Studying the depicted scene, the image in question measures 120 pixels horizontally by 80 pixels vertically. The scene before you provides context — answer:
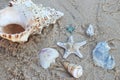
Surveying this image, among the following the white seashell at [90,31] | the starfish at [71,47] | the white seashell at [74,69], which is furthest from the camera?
the white seashell at [90,31]

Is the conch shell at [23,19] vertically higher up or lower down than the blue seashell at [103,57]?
higher up

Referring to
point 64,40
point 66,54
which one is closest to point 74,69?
point 66,54

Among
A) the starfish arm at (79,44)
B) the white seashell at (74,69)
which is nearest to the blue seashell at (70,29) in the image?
the starfish arm at (79,44)

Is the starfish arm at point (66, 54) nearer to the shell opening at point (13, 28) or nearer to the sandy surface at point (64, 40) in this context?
the sandy surface at point (64, 40)

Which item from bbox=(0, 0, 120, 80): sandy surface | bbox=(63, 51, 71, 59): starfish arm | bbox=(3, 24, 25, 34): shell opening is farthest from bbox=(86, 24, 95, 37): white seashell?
bbox=(3, 24, 25, 34): shell opening

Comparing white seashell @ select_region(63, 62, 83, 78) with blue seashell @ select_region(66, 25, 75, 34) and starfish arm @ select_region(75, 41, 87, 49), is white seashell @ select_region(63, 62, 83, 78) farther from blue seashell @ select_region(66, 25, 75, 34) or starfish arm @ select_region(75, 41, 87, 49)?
blue seashell @ select_region(66, 25, 75, 34)

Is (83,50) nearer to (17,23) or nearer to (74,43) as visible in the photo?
(74,43)

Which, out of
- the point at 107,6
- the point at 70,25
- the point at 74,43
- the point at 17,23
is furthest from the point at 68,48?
the point at 107,6

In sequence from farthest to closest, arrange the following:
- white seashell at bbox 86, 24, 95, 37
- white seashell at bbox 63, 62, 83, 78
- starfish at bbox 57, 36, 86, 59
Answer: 1. white seashell at bbox 86, 24, 95, 37
2. starfish at bbox 57, 36, 86, 59
3. white seashell at bbox 63, 62, 83, 78
